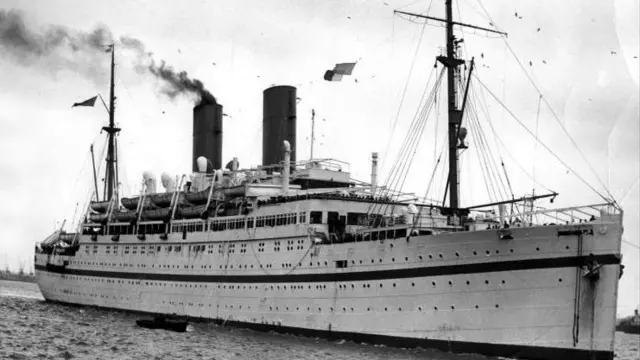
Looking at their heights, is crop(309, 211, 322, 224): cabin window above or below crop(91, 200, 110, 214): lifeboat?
above

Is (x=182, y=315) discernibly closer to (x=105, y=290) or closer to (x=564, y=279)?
(x=105, y=290)

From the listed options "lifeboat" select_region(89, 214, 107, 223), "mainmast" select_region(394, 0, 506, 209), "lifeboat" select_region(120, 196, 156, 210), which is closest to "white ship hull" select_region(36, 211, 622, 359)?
"mainmast" select_region(394, 0, 506, 209)

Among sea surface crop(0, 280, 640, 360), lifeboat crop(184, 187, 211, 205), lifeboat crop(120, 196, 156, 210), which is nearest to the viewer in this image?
sea surface crop(0, 280, 640, 360)

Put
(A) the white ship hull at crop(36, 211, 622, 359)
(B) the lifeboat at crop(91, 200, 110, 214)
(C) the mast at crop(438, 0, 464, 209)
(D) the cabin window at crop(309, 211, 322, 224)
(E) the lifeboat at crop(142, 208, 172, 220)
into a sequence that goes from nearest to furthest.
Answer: (A) the white ship hull at crop(36, 211, 622, 359) < (C) the mast at crop(438, 0, 464, 209) < (D) the cabin window at crop(309, 211, 322, 224) < (E) the lifeboat at crop(142, 208, 172, 220) < (B) the lifeboat at crop(91, 200, 110, 214)

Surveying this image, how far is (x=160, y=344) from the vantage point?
31.1 metres

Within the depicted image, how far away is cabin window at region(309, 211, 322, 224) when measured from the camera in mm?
35469

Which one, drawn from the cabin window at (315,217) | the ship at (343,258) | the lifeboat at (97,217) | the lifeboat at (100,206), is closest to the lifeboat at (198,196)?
the ship at (343,258)

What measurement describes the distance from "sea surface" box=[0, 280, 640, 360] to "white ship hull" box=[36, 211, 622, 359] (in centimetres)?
74

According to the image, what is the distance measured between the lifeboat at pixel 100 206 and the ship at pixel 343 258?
0.18 meters

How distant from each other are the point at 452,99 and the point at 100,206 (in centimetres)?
2744

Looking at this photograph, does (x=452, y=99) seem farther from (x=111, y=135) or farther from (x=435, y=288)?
(x=111, y=135)

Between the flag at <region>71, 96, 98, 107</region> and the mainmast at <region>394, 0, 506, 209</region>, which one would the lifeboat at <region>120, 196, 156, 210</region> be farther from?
the mainmast at <region>394, 0, 506, 209</region>

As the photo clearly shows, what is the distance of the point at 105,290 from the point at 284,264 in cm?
1719

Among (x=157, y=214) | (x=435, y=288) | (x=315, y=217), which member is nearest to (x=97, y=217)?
(x=157, y=214)
